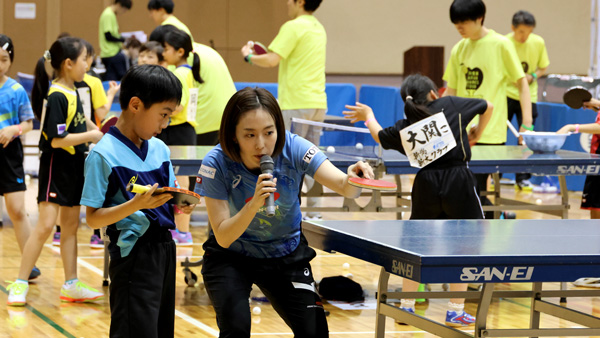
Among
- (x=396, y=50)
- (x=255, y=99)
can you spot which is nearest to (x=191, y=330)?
(x=255, y=99)

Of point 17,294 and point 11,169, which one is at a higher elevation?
point 11,169

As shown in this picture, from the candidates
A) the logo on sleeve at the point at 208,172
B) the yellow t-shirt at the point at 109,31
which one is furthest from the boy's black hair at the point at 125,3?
the logo on sleeve at the point at 208,172

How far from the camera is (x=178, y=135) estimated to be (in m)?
6.46

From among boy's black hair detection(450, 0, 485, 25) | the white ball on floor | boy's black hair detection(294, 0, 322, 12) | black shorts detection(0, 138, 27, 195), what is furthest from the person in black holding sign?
boy's black hair detection(294, 0, 322, 12)

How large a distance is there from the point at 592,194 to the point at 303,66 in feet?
8.05

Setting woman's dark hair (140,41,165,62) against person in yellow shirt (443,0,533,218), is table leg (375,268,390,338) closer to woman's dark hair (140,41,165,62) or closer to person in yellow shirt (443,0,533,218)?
person in yellow shirt (443,0,533,218)

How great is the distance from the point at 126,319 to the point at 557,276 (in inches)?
56.3

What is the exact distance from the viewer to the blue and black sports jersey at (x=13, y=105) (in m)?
5.32

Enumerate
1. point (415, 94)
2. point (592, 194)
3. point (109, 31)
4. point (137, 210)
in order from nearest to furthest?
1. point (137, 210)
2. point (415, 94)
3. point (592, 194)
4. point (109, 31)

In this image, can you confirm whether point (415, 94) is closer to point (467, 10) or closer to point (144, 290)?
point (467, 10)

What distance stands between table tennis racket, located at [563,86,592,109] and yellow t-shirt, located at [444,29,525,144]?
2.40 feet

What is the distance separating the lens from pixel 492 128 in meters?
6.56

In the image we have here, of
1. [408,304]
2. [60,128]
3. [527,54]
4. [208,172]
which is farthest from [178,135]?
[527,54]

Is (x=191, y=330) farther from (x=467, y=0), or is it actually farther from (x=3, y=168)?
(x=467, y=0)
